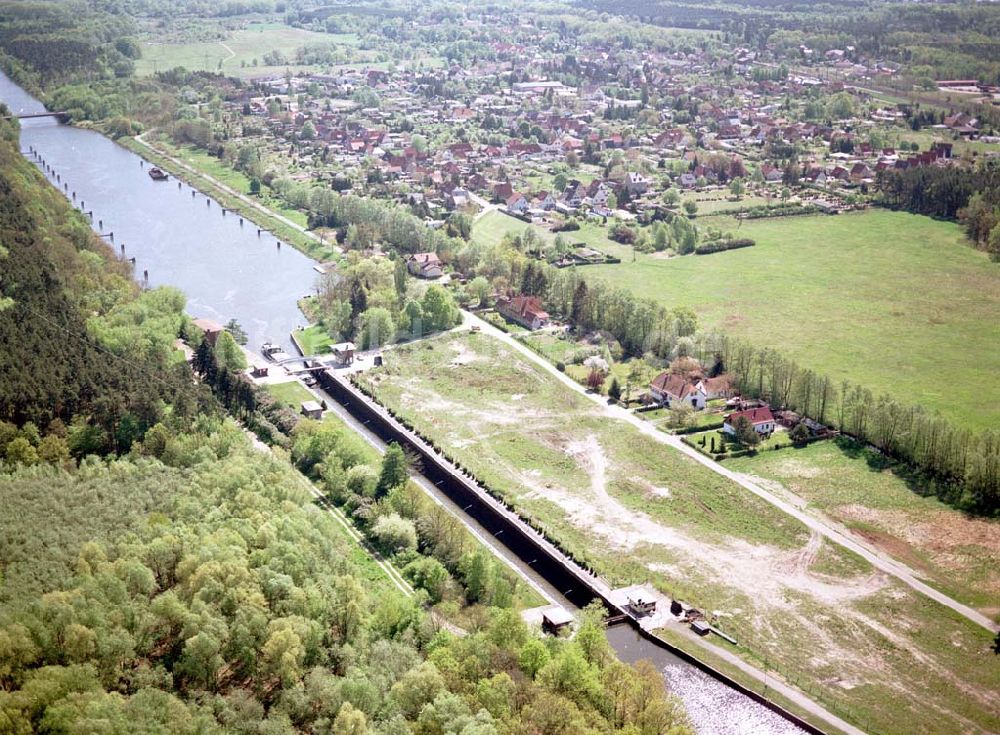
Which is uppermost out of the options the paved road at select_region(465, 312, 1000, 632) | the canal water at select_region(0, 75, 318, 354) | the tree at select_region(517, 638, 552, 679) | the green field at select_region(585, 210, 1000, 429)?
the tree at select_region(517, 638, 552, 679)

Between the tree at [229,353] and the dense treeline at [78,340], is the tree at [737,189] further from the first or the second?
the tree at [229,353]

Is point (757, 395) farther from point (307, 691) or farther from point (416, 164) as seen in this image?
point (416, 164)

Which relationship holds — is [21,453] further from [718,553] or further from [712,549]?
[718,553]

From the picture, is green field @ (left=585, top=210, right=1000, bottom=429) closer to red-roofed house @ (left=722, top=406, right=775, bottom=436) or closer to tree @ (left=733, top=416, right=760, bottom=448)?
red-roofed house @ (left=722, top=406, right=775, bottom=436)

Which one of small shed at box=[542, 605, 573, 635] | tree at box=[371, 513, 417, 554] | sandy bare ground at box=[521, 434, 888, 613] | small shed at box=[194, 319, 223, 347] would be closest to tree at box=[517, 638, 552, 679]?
small shed at box=[542, 605, 573, 635]

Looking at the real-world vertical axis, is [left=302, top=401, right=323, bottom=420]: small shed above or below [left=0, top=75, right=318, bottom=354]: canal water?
above

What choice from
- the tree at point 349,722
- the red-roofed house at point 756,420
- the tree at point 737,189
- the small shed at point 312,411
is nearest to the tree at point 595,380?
the red-roofed house at point 756,420
